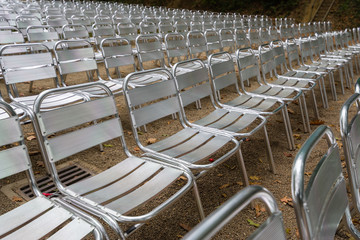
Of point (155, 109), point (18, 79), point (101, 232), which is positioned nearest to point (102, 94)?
point (18, 79)

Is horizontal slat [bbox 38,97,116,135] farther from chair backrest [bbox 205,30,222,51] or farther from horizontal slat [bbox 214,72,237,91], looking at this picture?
chair backrest [bbox 205,30,222,51]

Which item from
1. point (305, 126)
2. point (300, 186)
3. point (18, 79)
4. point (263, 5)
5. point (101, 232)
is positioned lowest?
point (305, 126)

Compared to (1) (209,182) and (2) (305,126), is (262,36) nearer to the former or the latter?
(2) (305,126)

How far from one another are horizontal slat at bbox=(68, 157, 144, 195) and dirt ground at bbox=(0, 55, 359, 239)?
490 millimetres

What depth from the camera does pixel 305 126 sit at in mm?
3770

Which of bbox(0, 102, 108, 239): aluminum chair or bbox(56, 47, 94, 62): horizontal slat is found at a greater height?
bbox(56, 47, 94, 62): horizontal slat

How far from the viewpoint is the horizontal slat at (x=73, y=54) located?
3.40 m

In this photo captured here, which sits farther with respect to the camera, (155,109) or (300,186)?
(155,109)

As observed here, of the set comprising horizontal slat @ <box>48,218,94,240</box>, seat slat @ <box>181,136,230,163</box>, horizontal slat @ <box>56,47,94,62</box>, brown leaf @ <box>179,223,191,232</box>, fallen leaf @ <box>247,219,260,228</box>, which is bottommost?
fallen leaf @ <box>247,219,260,228</box>

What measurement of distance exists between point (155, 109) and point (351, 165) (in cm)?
141

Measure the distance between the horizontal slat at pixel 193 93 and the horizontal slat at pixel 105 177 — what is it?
2.58ft

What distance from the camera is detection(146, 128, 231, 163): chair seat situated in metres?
2.06

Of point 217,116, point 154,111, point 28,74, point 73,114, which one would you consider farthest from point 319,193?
point 28,74

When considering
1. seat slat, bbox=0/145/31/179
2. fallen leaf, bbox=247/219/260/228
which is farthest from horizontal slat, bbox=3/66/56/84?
fallen leaf, bbox=247/219/260/228
